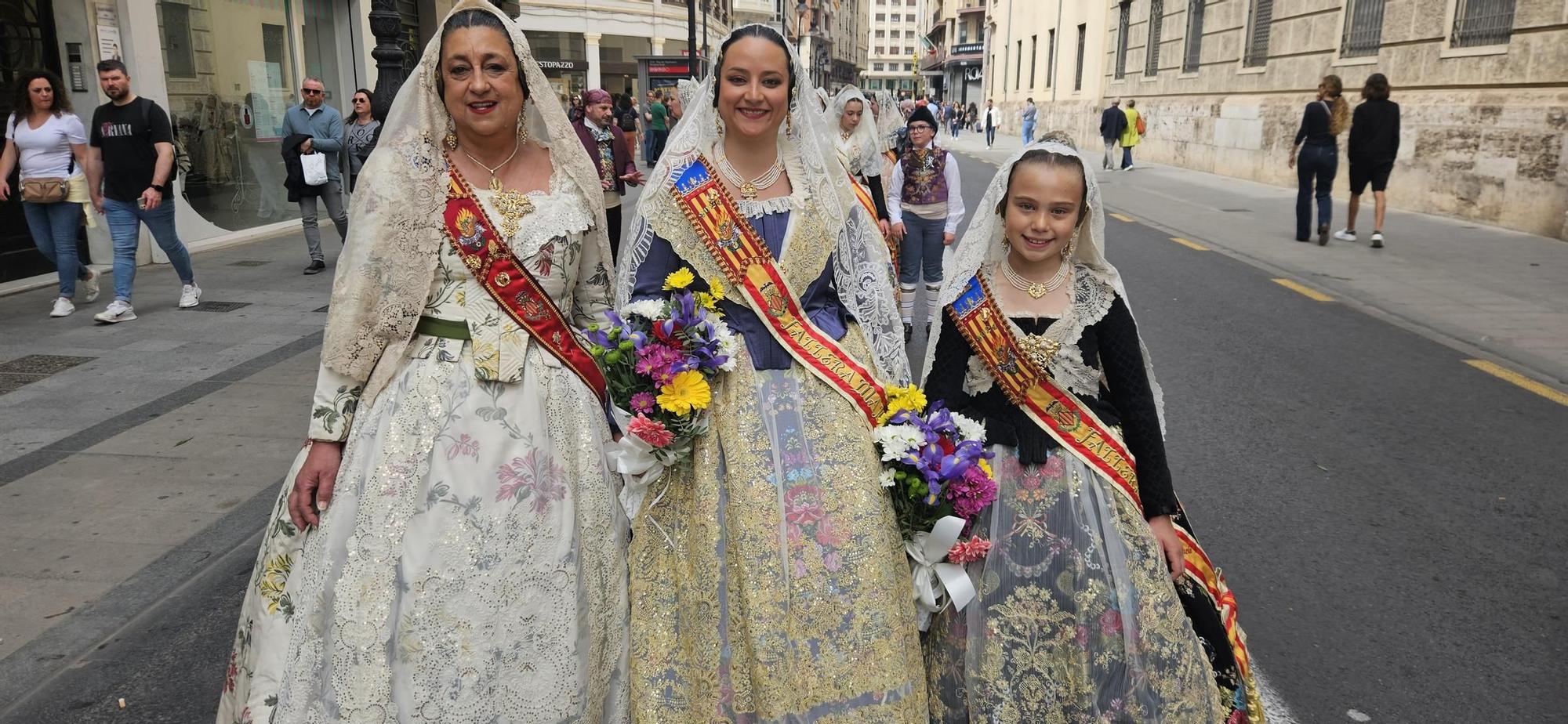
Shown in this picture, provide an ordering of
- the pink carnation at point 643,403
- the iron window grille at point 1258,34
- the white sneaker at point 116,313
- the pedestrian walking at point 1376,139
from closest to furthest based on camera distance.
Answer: the pink carnation at point 643,403 < the white sneaker at point 116,313 < the pedestrian walking at point 1376,139 < the iron window grille at point 1258,34

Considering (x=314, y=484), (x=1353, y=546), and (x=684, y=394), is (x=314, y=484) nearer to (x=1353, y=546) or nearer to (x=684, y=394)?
(x=684, y=394)

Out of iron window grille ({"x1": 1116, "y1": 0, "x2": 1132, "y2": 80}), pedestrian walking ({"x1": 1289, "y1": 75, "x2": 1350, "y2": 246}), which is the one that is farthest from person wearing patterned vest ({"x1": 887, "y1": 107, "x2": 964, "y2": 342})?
iron window grille ({"x1": 1116, "y1": 0, "x2": 1132, "y2": 80})

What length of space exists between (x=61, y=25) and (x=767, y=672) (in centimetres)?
1124

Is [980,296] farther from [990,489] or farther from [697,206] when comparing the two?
[697,206]

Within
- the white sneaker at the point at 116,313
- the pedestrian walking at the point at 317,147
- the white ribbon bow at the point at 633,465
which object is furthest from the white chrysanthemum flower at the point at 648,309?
the pedestrian walking at the point at 317,147

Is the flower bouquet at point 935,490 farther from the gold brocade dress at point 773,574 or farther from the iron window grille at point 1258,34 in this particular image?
the iron window grille at point 1258,34

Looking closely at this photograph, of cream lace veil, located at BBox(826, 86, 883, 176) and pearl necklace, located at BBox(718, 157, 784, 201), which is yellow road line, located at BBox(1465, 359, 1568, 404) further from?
pearl necklace, located at BBox(718, 157, 784, 201)

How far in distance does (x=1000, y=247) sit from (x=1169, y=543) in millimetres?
886

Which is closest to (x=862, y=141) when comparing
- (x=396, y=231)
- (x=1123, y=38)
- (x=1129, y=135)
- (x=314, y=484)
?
(x=396, y=231)

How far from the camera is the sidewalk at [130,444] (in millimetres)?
3955

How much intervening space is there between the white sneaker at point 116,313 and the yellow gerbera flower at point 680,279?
7.41 m

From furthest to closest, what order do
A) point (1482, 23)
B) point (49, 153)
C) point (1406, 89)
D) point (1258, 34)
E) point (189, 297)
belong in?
point (1258, 34), point (1406, 89), point (1482, 23), point (189, 297), point (49, 153)

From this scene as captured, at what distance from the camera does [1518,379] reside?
6.86m

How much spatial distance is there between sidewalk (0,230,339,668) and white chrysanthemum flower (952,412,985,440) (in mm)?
3107
